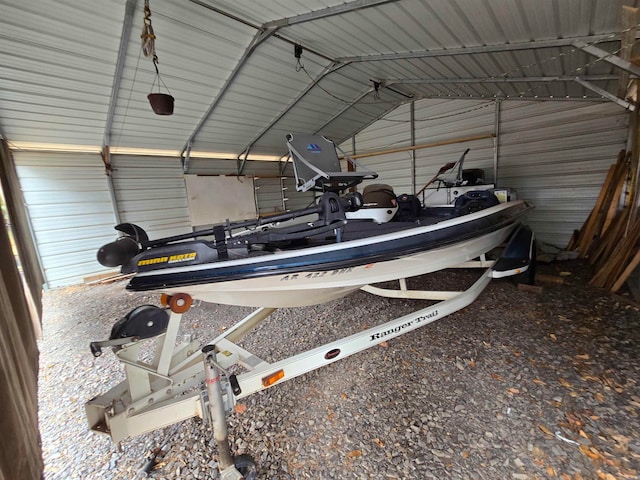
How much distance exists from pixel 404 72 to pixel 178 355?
18.2 feet

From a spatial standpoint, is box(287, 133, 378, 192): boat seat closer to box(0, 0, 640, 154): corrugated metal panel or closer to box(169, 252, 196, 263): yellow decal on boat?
box(169, 252, 196, 263): yellow decal on boat

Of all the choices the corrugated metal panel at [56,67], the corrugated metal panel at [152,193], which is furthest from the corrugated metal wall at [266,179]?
the corrugated metal panel at [56,67]

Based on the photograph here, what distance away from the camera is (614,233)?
3564mm

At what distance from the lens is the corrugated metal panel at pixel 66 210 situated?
4671 mm

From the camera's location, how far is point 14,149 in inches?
174

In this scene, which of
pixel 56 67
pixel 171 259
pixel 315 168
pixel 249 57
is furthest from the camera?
pixel 249 57

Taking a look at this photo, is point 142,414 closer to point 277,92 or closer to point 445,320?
point 445,320

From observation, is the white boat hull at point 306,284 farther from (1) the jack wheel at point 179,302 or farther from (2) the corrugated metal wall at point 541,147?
(2) the corrugated metal wall at point 541,147

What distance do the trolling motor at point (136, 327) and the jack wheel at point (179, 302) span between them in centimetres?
14

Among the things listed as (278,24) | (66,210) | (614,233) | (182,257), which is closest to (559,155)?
(614,233)

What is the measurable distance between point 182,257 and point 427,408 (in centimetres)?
163

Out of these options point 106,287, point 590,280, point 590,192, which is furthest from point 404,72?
point 106,287

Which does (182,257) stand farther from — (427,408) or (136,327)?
(427,408)

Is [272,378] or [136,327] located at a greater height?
[136,327]
